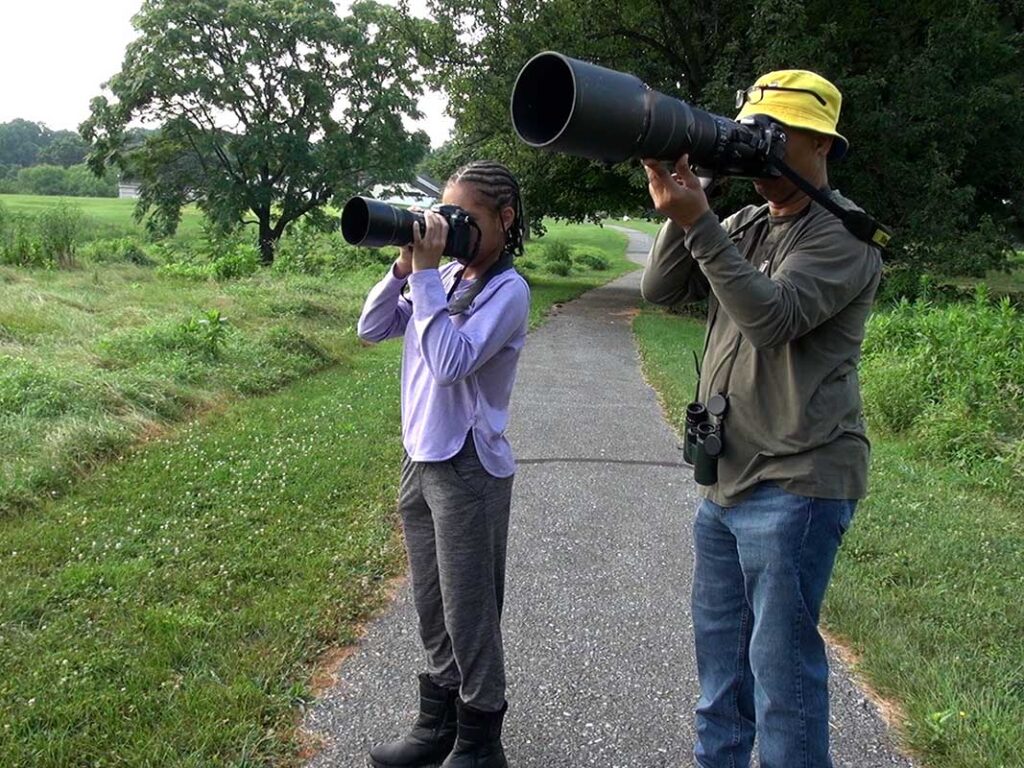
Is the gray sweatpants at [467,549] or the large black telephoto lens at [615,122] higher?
the large black telephoto lens at [615,122]

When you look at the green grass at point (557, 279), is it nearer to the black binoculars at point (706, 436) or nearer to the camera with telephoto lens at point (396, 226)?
the camera with telephoto lens at point (396, 226)

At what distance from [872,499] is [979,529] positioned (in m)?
0.67

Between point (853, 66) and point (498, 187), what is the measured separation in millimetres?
17167

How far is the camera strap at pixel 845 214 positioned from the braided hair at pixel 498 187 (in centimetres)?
80

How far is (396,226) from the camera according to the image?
2.15 m

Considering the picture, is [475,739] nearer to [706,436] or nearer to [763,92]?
[706,436]

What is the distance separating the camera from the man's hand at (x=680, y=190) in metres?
1.77

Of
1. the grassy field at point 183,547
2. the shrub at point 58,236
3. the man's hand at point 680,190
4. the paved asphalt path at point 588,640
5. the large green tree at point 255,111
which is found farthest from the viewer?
the large green tree at point 255,111

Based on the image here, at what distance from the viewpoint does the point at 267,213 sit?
28.2 metres

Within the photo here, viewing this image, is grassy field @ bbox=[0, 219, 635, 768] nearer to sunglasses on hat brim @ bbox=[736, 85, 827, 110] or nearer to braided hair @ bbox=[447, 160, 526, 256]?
braided hair @ bbox=[447, 160, 526, 256]

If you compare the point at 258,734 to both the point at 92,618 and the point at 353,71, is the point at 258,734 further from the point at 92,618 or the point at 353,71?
the point at 353,71

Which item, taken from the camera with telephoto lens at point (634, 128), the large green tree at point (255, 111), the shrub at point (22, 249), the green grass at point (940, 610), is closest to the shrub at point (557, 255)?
the large green tree at point (255, 111)

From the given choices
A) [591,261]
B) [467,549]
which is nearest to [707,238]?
[467,549]

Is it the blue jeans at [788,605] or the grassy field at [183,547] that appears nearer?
the blue jeans at [788,605]
